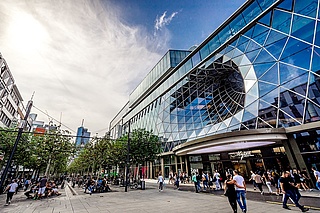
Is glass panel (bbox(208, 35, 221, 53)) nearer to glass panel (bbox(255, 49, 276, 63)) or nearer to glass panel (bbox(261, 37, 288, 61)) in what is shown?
glass panel (bbox(255, 49, 276, 63))

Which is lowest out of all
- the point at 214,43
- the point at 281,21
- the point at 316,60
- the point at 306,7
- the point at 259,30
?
the point at 316,60

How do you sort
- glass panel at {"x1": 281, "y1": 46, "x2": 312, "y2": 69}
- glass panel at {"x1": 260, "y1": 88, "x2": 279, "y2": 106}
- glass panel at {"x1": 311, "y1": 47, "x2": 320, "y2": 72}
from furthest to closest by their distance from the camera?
glass panel at {"x1": 260, "y1": 88, "x2": 279, "y2": 106}, glass panel at {"x1": 281, "y1": 46, "x2": 312, "y2": 69}, glass panel at {"x1": 311, "y1": 47, "x2": 320, "y2": 72}

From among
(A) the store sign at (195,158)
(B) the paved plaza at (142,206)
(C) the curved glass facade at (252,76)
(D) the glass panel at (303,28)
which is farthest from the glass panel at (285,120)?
(A) the store sign at (195,158)

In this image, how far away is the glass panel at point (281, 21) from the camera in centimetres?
1737

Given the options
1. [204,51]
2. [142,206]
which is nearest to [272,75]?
[204,51]

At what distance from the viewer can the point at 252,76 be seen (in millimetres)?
20203

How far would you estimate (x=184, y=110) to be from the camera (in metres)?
32.2

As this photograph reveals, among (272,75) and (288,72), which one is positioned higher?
(272,75)

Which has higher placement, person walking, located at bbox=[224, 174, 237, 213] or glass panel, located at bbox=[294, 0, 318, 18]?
glass panel, located at bbox=[294, 0, 318, 18]

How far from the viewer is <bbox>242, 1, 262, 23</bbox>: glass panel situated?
2062cm


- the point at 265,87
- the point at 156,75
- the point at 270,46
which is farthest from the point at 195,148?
the point at 156,75

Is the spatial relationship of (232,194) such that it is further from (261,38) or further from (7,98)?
(7,98)

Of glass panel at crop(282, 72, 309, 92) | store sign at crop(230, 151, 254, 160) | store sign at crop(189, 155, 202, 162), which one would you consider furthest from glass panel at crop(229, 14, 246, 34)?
store sign at crop(189, 155, 202, 162)

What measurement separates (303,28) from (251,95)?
26.3 feet
